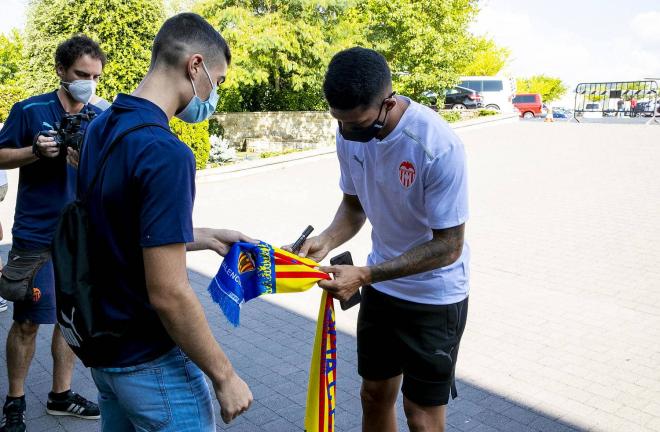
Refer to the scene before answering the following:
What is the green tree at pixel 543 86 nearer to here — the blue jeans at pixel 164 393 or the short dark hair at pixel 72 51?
the short dark hair at pixel 72 51

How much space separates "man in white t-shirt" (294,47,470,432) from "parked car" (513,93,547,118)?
3601 centimetres

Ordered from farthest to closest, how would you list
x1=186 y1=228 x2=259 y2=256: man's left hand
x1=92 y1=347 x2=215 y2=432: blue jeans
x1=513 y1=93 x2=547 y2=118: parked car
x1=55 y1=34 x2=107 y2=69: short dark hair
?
1. x1=513 y1=93 x2=547 y2=118: parked car
2. x1=55 y1=34 x2=107 y2=69: short dark hair
3. x1=186 y1=228 x2=259 y2=256: man's left hand
4. x1=92 y1=347 x2=215 y2=432: blue jeans

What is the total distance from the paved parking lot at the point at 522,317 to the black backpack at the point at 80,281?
2.15 metres

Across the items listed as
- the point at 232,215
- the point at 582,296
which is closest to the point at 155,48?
the point at 582,296

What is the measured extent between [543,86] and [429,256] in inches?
2516

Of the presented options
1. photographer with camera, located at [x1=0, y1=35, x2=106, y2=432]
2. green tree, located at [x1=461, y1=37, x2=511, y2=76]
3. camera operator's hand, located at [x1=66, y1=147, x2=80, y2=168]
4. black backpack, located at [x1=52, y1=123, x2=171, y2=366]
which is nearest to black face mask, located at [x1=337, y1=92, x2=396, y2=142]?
black backpack, located at [x1=52, y1=123, x2=171, y2=366]

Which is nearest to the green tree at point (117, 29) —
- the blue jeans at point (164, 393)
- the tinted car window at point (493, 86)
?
the blue jeans at point (164, 393)

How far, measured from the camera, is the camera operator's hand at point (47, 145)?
3240mm

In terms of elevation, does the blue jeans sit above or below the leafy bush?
above

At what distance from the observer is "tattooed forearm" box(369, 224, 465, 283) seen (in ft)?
8.52

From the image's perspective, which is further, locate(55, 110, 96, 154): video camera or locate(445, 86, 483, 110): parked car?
locate(445, 86, 483, 110): parked car

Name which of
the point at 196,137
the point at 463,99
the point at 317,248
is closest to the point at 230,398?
the point at 317,248

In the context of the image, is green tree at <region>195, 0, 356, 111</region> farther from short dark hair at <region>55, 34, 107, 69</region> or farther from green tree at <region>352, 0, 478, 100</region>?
short dark hair at <region>55, 34, 107, 69</region>

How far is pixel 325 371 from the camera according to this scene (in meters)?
2.96
